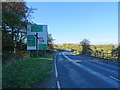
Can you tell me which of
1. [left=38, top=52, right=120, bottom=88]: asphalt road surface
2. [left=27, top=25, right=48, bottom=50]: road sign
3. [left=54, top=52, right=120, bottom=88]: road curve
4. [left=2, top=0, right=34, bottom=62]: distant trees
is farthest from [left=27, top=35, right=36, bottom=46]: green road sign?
[left=54, top=52, right=120, bottom=88]: road curve

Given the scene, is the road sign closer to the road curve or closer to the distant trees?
the distant trees

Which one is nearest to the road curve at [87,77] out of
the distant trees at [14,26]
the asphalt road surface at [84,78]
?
the asphalt road surface at [84,78]

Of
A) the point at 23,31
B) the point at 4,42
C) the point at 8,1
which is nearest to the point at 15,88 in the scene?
the point at 4,42

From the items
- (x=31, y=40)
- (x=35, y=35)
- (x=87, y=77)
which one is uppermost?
(x=35, y=35)

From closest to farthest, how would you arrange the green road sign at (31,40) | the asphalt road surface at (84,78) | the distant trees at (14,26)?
the asphalt road surface at (84,78) → the distant trees at (14,26) → the green road sign at (31,40)

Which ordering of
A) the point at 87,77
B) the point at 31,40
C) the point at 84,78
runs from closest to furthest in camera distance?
1. the point at 84,78
2. the point at 87,77
3. the point at 31,40

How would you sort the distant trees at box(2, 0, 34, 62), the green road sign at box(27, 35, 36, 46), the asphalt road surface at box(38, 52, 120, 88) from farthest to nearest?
the green road sign at box(27, 35, 36, 46)
the distant trees at box(2, 0, 34, 62)
the asphalt road surface at box(38, 52, 120, 88)

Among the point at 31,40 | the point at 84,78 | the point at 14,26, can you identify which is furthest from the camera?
the point at 31,40

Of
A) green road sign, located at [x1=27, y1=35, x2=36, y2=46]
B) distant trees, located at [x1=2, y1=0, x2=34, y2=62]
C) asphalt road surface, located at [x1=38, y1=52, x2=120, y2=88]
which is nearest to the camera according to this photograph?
asphalt road surface, located at [x1=38, y1=52, x2=120, y2=88]

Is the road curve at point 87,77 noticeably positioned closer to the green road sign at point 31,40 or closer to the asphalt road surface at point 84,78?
the asphalt road surface at point 84,78

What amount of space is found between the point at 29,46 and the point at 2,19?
291 inches

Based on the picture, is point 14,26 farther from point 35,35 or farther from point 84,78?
point 84,78

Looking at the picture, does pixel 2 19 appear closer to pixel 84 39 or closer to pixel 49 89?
pixel 49 89

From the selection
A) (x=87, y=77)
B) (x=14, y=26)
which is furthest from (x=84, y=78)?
(x=14, y=26)
